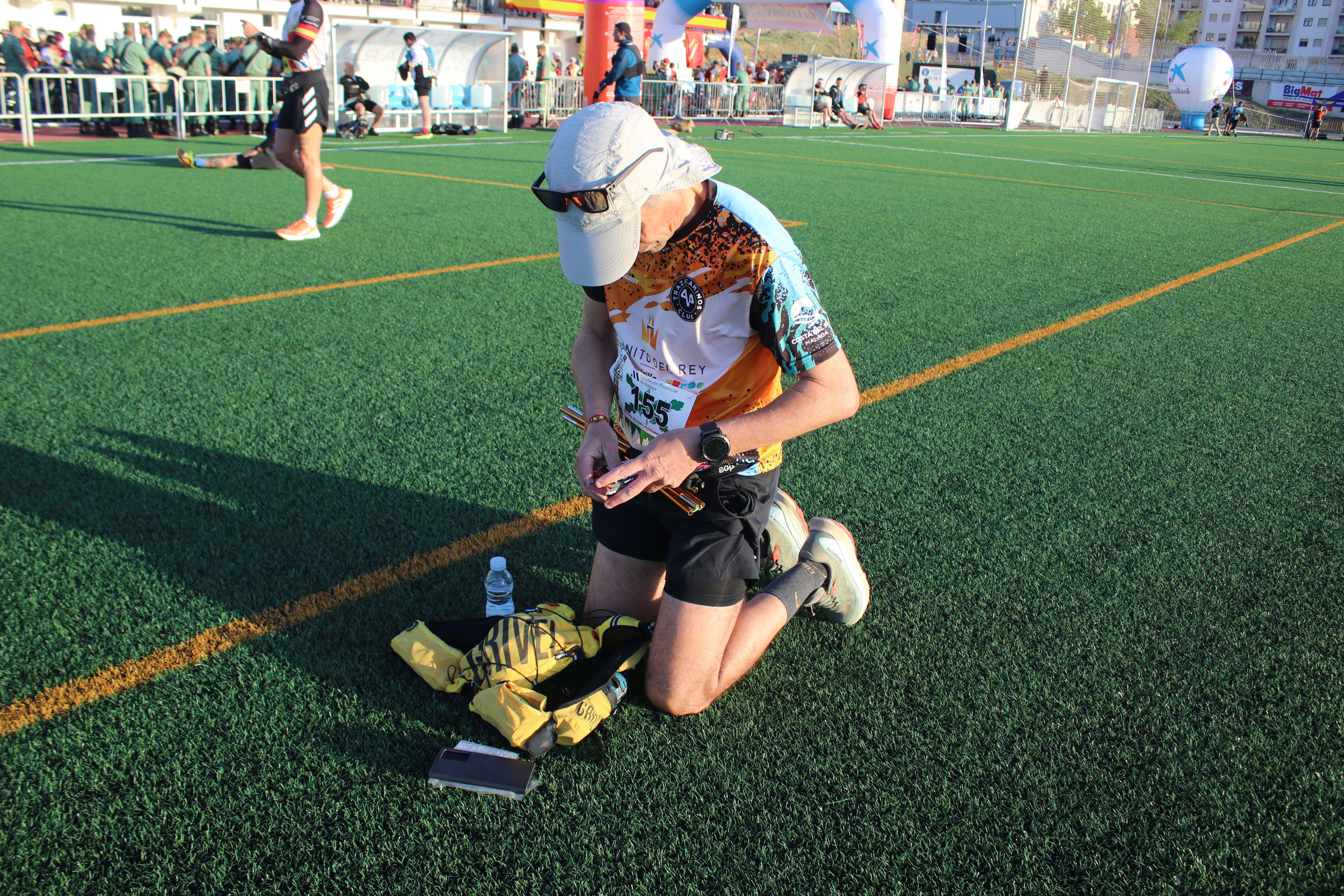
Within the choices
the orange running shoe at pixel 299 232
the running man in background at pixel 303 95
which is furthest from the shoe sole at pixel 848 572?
the orange running shoe at pixel 299 232

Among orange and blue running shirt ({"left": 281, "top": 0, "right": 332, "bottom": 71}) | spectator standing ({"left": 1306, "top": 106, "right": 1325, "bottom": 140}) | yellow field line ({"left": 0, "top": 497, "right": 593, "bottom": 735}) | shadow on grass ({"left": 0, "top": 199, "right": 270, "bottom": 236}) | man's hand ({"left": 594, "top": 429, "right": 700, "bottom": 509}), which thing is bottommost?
yellow field line ({"left": 0, "top": 497, "right": 593, "bottom": 735})

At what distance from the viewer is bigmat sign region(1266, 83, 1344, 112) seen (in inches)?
2660

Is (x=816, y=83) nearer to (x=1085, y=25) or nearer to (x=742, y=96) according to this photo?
(x=742, y=96)

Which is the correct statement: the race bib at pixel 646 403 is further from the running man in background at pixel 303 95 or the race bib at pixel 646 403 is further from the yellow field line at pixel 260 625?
the running man in background at pixel 303 95

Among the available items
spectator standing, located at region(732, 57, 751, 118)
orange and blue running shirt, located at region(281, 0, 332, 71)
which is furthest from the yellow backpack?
spectator standing, located at region(732, 57, 751, 118)

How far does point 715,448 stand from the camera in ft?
7.20

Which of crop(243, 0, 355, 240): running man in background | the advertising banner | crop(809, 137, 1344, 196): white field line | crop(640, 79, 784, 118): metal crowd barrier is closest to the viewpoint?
crop(243, 0, 355, 240): running man in background

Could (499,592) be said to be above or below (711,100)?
below

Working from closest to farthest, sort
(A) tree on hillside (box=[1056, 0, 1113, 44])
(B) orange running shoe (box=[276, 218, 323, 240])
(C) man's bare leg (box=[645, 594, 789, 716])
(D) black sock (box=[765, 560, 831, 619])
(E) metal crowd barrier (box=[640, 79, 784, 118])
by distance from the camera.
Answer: (C) man's bare leg (box=[645, 594, 789, 716]), (D) black sock (box=[765, 560, 831, 619]), (B) orange running shoe (box=[276, 218, 323, 240]), (E) metal crowd barrier (box=[640, 79, 784, 118]), (A) tree on hillside (box=[1056, 0, 1113, 44])

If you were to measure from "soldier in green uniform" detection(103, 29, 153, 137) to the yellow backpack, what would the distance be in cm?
1654

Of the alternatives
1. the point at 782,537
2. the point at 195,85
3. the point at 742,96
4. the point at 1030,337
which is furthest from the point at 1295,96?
the point at 782,537

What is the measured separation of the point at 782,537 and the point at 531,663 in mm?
957

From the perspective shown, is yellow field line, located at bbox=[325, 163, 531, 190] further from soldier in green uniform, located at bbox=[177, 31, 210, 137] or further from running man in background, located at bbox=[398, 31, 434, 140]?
running man in background, located at bbox=[398, 31, 434, 140]

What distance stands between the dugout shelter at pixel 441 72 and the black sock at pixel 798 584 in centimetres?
2013
